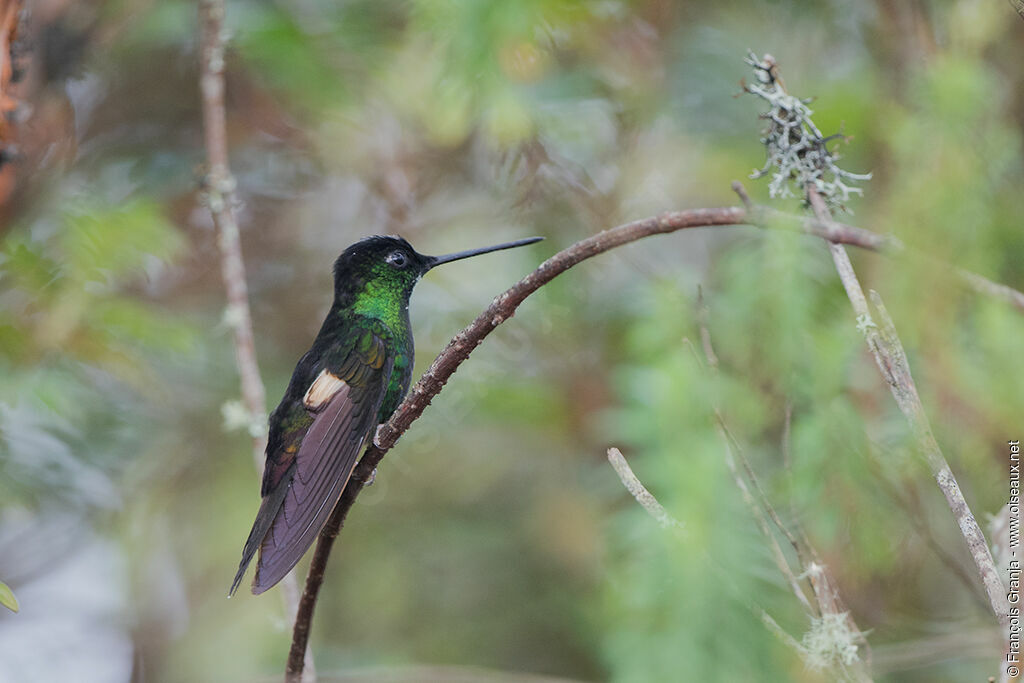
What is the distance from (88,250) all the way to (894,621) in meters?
1.76

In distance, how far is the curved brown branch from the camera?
66 centimetres

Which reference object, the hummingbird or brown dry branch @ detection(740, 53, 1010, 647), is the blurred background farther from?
brown dry branch @ detection(740, 53, 1010, 647)

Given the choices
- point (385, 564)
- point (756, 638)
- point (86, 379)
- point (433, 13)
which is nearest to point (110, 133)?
point (86, 379)

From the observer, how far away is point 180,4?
2.57 meters

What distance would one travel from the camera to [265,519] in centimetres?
94

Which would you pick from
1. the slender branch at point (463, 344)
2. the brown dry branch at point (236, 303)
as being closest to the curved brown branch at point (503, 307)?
the slender branch at point (463, 344)

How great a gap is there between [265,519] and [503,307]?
0.37 m

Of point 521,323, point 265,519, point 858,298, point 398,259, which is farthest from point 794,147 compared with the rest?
point 521,323

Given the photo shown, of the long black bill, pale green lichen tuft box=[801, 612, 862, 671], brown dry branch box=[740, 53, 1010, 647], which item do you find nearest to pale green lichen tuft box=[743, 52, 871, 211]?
brown dry branch box=[740, 53, 1010, 647]

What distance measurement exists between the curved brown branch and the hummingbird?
0.07 feet

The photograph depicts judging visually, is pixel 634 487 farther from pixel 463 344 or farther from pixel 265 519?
pixel 265 519

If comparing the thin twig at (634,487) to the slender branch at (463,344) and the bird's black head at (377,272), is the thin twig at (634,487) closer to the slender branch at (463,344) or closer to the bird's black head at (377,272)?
the slender branch at (463,344)

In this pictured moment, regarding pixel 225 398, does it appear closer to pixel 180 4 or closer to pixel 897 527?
pixel 180 4

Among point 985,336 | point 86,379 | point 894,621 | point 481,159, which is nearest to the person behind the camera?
point 985,336
